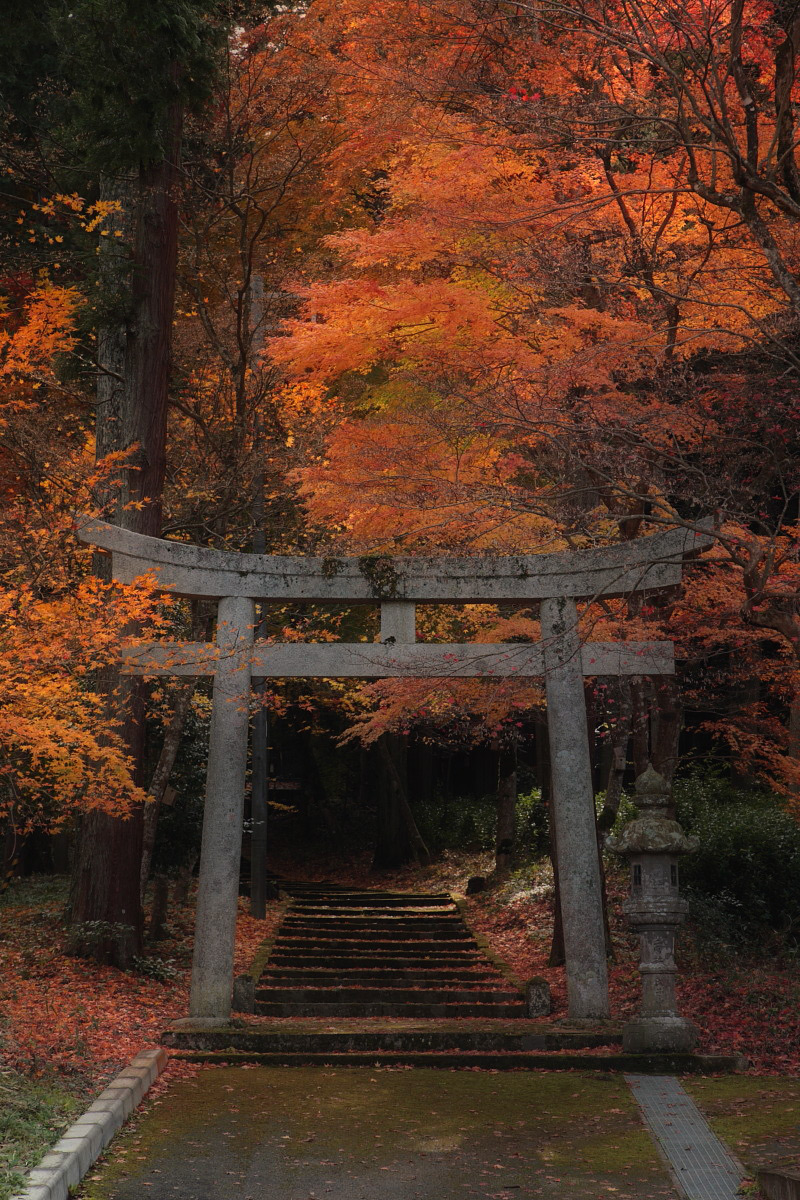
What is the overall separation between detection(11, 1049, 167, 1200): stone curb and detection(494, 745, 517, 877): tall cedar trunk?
40.9 ft

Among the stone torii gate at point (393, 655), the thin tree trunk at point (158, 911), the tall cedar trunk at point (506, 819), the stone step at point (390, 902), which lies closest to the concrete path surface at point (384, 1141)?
the stone torii gate at point (393, 655)

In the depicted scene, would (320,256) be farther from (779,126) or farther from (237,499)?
(779,126)

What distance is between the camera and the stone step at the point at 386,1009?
1203 cm

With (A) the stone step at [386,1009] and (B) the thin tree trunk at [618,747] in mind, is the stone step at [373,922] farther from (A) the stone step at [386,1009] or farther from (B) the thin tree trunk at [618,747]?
(A) the stone step at [386,1009]

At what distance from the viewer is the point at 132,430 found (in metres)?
12.5

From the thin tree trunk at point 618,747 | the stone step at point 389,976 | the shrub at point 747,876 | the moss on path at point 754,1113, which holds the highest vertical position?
the thin tree trunk at point 618,747

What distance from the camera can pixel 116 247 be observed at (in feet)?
42.6

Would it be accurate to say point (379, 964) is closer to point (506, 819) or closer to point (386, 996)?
point (386, 996)

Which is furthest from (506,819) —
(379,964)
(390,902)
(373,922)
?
(379,964)

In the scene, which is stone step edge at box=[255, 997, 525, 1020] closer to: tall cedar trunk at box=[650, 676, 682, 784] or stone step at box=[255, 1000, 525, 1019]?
stone step at box=[255, 1000, 525, 1019]

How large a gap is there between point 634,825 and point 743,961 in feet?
11.3

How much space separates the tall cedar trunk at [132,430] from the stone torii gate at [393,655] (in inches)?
57.9

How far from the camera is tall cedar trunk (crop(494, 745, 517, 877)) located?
2038 cm

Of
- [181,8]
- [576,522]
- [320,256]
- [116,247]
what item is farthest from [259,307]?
[576,522]
